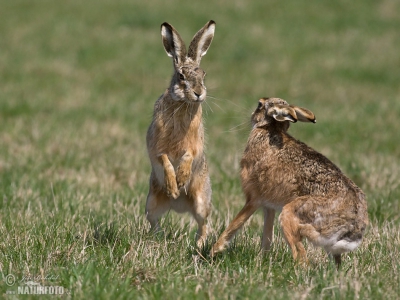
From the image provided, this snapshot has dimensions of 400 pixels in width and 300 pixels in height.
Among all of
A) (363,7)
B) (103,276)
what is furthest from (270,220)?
(363,7)

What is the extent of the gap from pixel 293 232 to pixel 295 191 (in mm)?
467

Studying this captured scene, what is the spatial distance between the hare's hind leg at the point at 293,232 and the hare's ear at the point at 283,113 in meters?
0.88

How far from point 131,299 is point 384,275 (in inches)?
68.3

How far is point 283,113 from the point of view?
5.56 meters

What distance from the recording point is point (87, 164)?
29.2ft

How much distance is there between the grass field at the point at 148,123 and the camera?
15.1 feet

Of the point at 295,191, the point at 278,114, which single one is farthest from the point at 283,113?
the point at 295,191

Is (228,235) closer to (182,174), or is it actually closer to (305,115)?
(182,174)

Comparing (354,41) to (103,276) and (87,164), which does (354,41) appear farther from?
(103,276)

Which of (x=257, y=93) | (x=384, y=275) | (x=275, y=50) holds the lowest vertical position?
(x=384, y=275)

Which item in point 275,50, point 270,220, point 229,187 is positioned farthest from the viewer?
point 275,50

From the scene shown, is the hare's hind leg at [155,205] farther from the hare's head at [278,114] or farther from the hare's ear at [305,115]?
the hare's ear at [305,115]

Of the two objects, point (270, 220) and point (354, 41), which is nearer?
point (270, 220)

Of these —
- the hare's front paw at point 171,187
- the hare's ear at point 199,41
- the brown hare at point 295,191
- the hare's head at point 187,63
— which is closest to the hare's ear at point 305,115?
the brown hare at point 295,191
